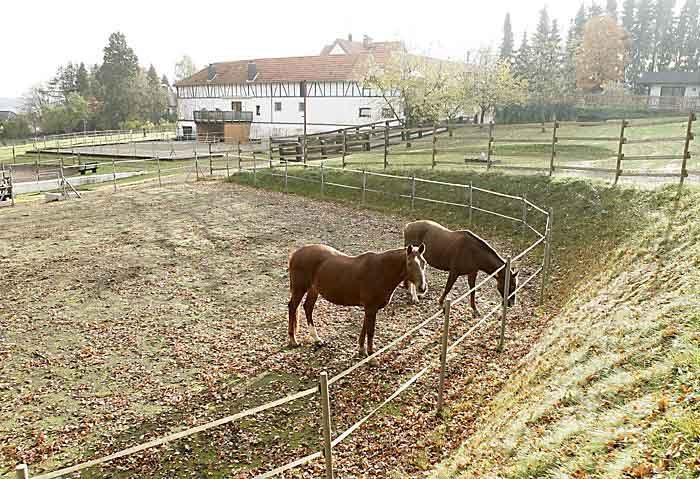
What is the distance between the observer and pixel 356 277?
7.09 m

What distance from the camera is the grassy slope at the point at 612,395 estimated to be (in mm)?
3324

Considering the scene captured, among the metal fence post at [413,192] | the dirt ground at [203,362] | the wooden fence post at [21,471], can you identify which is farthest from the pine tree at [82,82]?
the wooden fence post at [21,471]

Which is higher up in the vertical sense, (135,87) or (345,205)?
(135,87)

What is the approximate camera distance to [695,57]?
63125mm

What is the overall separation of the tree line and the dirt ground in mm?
57684

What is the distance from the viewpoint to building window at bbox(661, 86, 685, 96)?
49656mm

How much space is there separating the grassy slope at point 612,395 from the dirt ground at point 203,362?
2.41ft

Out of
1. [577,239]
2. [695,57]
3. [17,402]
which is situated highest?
→ [695,57]

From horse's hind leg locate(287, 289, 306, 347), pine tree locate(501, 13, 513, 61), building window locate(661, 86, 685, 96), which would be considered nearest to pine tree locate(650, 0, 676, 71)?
building window locate(661, 86, 685, 96)

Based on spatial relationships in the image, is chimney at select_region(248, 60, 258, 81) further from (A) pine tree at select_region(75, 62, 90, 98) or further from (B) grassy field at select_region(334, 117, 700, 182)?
(A) pine tree at select_region(75, 62, 90, 98)

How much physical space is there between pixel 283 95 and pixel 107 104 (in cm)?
3100

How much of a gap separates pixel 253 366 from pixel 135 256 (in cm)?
683

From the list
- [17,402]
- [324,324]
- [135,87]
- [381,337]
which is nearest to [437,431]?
[381,337]

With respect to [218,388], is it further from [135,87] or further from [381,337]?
[135,87]
